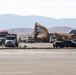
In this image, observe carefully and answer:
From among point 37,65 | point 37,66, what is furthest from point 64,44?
point 37,66

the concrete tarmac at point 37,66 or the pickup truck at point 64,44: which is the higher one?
the pickup truck at point 64,44

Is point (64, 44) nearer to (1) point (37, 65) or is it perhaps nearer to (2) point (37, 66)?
(1) point (37, 65)

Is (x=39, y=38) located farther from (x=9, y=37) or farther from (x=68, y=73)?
(x=68, y=73)

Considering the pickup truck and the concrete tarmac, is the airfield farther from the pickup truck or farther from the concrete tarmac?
the pickup truck

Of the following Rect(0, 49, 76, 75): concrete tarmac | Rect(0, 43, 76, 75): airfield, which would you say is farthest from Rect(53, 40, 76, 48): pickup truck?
Rect(0, 49, 76, 75): concrete tarmac

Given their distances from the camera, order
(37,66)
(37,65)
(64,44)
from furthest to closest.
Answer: (64,44) → (37,65) → (37,66)

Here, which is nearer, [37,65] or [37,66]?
[37,66]

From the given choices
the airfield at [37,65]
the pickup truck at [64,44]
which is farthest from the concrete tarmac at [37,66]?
the pickup truck at [64,44]

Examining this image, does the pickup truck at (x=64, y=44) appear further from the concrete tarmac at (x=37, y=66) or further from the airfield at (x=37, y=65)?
the concrete tarmac at (x=37, y=66)

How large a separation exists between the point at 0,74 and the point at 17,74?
879mm

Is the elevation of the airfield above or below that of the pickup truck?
below


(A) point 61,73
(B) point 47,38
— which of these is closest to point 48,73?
(A) point 61,73

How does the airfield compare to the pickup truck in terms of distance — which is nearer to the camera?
the airfield

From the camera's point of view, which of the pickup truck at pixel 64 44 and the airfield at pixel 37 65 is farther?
the pickup truck at pixel 64 44
